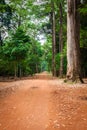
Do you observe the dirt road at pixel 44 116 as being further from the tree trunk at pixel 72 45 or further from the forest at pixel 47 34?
the tree trunk at pixel 72 45

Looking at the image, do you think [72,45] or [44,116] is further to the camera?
[72,45]

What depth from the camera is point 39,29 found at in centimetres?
4972

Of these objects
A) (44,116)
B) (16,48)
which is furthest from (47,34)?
(44,116)

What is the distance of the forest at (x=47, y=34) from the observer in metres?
20.2

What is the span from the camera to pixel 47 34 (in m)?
48.6

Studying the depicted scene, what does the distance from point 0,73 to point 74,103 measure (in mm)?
27995

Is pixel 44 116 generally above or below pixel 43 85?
above

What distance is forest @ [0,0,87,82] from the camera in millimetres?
20188

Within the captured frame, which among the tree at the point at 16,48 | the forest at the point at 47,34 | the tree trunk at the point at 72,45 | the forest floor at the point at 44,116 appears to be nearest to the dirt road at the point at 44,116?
the forest floor at the point at 44,116

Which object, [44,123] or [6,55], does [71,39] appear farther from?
[44,123]

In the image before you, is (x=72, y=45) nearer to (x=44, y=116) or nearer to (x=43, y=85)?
(x=43, y=85)

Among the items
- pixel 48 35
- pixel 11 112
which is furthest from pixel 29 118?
pixel 48 35

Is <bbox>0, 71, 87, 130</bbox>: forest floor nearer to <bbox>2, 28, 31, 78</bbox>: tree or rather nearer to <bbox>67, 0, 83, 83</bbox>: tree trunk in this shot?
<bbox>67, 0, 83, 83</bbox>: tree trunk

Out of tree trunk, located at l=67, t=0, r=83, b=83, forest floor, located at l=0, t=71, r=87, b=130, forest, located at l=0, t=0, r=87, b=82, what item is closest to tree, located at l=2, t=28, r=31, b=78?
forest, located at l=0, t=0, r=87, b=82
